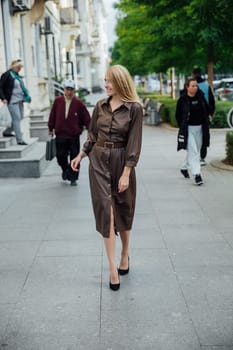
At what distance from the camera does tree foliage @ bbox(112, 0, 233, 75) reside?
1005 centimetres

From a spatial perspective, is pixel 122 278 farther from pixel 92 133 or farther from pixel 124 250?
pixel 92 133

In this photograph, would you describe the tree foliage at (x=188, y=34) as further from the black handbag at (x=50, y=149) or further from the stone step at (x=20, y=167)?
the stone step at (x=20, y=167)

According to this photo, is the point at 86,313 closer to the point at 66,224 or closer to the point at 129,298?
the point at 129,298

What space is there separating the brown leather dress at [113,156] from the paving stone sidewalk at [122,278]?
0.63 meters

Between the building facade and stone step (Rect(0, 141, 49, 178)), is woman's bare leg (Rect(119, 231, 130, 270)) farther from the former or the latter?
the building facade

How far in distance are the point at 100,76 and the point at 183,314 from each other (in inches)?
3022

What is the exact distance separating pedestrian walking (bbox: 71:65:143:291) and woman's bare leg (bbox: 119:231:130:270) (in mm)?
145

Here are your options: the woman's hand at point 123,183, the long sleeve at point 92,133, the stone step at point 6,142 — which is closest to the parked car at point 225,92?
the stone step at point 6,142

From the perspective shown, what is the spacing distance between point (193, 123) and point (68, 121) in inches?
81.3

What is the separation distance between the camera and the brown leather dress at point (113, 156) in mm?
4137

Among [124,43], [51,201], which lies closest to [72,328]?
[51,201]

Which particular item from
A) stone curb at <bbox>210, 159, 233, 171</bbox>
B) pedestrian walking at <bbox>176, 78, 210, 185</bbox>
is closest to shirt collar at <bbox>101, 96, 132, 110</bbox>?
pedestrian walking at <bbox>176, 78, 210, 185</bbox>

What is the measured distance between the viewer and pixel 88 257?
5.08 meters

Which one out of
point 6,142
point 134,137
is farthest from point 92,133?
point 6,142
